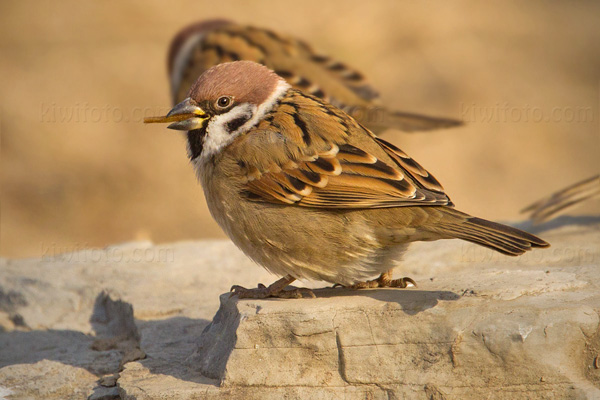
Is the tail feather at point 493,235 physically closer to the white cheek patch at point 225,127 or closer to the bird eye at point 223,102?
the white cheek patch at point 225,127

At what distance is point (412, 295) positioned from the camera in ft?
13.7

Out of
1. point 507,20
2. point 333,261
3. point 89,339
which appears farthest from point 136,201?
point 507,20

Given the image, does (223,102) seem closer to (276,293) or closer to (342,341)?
(276,293)

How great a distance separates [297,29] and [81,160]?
4237 mm

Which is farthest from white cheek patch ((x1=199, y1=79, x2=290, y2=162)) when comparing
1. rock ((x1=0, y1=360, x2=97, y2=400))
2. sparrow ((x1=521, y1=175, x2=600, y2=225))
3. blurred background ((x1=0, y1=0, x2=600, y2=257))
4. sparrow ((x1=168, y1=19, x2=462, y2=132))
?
blurred background ((x1=0, y1=0, x2=600, y2=257))

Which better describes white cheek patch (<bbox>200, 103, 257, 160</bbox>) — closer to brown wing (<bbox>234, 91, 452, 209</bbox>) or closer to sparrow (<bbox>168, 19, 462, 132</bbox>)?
brown wing (<bbox>234, 91, 452, 209</bbox>)

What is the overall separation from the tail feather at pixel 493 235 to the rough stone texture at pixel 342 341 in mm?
294

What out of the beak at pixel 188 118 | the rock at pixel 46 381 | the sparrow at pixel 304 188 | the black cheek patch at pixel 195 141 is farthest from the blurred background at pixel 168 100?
the sparrow at pixel 304 188

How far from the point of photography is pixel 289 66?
770 cm

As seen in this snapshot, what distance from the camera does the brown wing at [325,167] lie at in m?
4.29

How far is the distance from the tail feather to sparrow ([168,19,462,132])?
3.06 m

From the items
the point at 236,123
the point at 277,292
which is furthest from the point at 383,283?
the point at 236,123

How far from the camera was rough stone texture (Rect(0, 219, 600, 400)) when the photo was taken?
379 cm

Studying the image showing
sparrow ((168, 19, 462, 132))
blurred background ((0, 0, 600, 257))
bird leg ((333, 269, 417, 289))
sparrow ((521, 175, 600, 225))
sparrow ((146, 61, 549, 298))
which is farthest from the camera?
blurred background ((0, 0, 600, 257))
